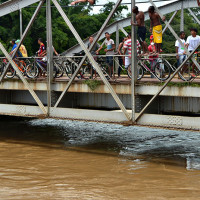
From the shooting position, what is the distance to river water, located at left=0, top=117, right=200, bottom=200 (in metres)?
11.0

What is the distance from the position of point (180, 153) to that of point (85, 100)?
11.0 feet

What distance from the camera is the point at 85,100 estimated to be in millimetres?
15297

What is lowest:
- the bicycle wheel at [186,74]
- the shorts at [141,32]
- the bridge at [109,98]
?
the bridge at [109,98]

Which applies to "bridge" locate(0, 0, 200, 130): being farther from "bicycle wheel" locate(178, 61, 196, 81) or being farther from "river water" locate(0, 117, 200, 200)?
"river water" locate(0, 117, 200, 200)

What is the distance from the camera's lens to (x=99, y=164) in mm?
13734

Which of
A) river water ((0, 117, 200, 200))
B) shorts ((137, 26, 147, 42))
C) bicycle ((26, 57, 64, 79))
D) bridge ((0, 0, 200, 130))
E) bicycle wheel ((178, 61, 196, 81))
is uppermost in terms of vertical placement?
shorts ((137, 26, 147, 42))

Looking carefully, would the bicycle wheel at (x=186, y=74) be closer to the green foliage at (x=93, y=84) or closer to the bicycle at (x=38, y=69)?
the green foliage at (x=93, y=84)

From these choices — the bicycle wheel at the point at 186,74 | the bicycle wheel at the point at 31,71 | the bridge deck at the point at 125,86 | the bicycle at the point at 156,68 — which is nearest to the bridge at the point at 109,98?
the bridge deck at the point at 125,86

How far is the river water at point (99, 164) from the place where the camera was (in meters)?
11.0

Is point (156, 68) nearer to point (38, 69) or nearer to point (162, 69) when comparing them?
point (162, 69)

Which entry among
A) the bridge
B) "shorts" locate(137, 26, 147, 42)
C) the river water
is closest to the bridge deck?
the bridge

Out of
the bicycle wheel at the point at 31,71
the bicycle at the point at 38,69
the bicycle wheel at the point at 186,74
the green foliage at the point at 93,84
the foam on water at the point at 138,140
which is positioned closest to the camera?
the bicycle wheel at the point at 186,74

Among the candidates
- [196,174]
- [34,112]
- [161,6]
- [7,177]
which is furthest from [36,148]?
[161,6]

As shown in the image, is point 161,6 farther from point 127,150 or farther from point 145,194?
point 145,194
